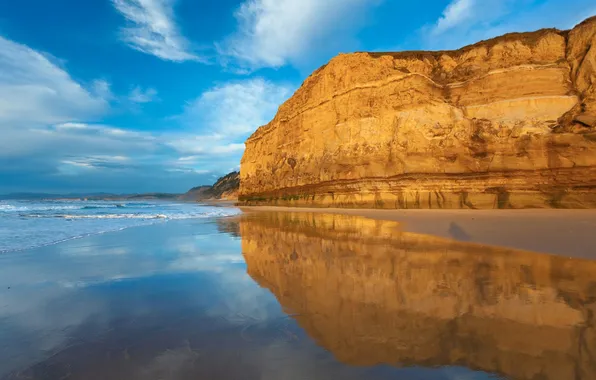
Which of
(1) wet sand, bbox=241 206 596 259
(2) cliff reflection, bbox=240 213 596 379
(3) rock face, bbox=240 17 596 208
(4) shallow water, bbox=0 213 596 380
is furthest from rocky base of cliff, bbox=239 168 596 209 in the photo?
(4) shallow water, bbox=0 213 596 380

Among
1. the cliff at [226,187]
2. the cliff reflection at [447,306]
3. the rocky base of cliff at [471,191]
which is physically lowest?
the cliff reflection at [447,306]

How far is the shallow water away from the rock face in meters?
10.5

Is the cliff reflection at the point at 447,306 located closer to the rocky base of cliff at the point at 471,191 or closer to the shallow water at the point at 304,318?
the shallow water at the point at 304,318

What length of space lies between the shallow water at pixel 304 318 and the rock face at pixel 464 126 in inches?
415

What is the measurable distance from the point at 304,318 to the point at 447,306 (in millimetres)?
1576

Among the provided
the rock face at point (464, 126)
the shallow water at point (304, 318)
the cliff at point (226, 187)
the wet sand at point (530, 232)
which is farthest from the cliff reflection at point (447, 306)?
the cliff at point (226, 187)

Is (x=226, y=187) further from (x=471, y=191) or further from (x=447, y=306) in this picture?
(x=447, y=306)

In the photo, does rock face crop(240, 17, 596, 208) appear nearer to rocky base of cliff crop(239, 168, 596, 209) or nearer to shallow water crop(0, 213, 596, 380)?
rocky base of cliff crop(239, 168, 596, 209)

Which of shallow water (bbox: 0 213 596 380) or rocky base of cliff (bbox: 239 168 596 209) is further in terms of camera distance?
rocky base of cliff (bbox: 239 168 596 209)

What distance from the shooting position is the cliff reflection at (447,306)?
234cm

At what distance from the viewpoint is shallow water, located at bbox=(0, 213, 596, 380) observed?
7.36 ft

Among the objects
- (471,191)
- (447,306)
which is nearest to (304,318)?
(447,306)

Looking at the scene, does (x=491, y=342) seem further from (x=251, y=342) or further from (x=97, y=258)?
(x=97, y=258)

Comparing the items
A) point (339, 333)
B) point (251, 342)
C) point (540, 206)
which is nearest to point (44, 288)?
point (251, 342)
